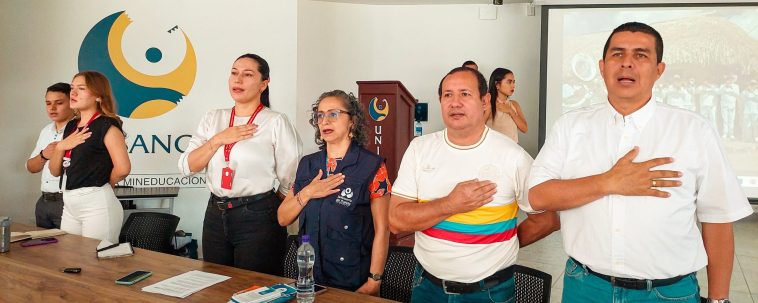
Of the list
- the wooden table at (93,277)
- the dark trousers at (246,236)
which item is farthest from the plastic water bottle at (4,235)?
the dark trousers at (246,236)

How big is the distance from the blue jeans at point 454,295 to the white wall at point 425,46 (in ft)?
16.3

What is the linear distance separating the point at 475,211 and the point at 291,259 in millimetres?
985

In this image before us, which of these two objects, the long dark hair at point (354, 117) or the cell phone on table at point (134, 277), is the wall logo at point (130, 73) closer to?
the long dark hair at point (354, 117)

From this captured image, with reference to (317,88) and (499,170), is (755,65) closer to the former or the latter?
(317,88)

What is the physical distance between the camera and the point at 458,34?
7.41 m

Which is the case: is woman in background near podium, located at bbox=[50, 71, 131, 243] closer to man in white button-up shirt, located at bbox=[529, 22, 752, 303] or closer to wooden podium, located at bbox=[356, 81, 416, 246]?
wooden podium, located at bbox=[356, 81, 416, 246]

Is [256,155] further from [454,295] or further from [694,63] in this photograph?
[694,63]

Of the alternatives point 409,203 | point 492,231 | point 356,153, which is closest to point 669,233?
point 492,231

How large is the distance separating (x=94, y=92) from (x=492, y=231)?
2204 mm

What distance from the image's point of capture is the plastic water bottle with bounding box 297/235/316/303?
1952mm

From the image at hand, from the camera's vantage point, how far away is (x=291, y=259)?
2.61 m

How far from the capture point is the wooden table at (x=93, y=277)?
2020mm

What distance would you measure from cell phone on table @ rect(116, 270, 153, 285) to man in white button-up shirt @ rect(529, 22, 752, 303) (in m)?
1.43

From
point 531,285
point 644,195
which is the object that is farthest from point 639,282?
point 531,285
